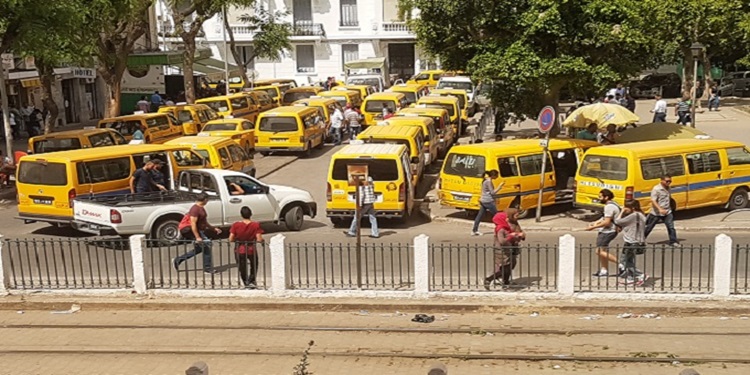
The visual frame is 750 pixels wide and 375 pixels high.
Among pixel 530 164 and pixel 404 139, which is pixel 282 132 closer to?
pixel 404 139

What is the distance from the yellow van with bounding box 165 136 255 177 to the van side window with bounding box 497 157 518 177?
7182mm

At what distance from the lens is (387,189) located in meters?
18.5

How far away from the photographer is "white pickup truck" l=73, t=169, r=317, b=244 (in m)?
16.6

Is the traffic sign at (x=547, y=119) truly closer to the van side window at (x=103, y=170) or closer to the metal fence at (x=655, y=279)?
the metal fence at (x=655, y=279)

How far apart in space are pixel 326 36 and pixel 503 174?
143 ft

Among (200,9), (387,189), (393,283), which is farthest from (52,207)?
(200,9)

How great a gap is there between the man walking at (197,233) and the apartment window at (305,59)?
46.9m

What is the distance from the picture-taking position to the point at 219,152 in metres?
22.3

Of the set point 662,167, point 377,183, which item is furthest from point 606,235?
point 377,183

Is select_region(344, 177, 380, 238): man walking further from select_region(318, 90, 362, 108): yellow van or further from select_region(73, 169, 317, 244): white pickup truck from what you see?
select_region(318, 90, 362, 108): yellow van

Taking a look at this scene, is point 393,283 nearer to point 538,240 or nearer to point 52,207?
point 538,240

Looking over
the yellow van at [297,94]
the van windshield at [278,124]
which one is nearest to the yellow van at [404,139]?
the van windshield at [278,124]

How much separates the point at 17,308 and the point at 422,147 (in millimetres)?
12269

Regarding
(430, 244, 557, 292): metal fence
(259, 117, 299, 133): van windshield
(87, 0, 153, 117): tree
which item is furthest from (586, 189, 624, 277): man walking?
(87, 0, 153, 117): tree
